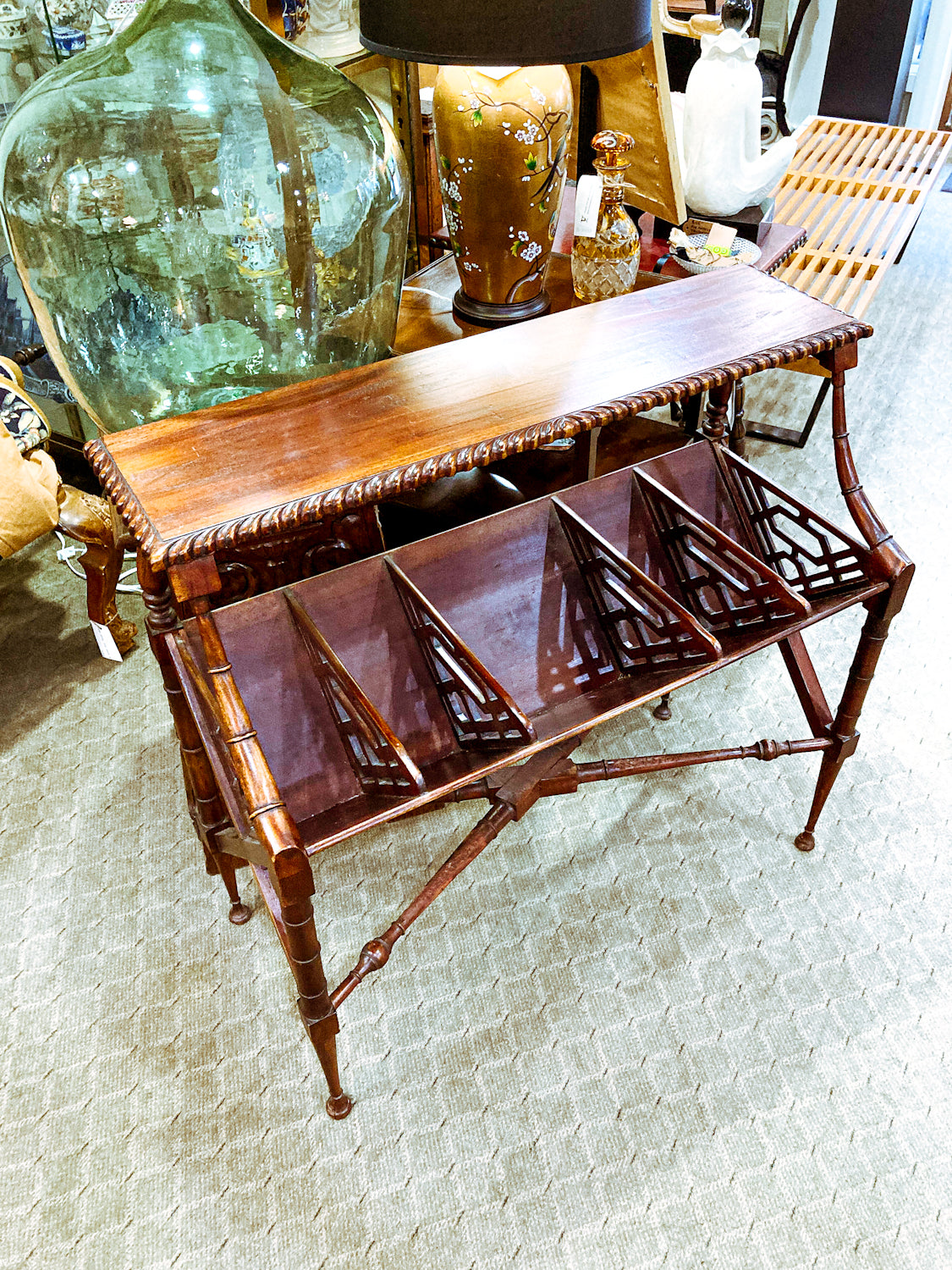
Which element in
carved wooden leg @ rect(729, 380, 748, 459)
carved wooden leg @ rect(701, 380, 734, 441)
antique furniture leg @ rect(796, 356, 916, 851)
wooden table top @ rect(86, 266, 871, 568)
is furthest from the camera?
carved wooden leg @ rect(729, 380, 748, 459)

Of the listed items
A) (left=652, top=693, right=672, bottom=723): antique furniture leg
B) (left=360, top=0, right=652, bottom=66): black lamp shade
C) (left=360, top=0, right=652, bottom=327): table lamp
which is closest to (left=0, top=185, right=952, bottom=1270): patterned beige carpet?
(left=652, top=693, right=672, bottom=723): antique furniture leg

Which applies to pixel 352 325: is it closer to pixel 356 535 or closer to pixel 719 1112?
pixel 356 535

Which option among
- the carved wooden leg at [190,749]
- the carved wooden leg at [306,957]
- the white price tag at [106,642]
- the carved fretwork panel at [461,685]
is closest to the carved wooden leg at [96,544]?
the white price tag at [106,642]

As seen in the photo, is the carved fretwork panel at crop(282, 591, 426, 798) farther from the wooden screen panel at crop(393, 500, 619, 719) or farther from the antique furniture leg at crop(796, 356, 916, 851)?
the antique furniture leg at crop(796, 356, 916, 851)

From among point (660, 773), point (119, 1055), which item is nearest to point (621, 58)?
point (660, 773)

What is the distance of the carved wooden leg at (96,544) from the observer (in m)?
1.85

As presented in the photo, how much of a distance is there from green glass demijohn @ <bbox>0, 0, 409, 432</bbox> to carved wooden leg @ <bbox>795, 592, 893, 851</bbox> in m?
0.84

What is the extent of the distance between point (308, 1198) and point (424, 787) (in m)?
0.59

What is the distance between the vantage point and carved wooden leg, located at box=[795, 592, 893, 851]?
1381 mm

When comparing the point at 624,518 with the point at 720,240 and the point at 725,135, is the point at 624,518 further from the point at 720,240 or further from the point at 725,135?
the point at 725,135

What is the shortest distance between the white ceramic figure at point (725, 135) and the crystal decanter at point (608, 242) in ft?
2.04

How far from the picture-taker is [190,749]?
131 cm

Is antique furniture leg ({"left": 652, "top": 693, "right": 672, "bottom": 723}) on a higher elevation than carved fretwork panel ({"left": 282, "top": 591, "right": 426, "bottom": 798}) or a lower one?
lower

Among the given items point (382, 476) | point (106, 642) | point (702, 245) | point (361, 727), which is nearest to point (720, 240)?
point (702, 245)
